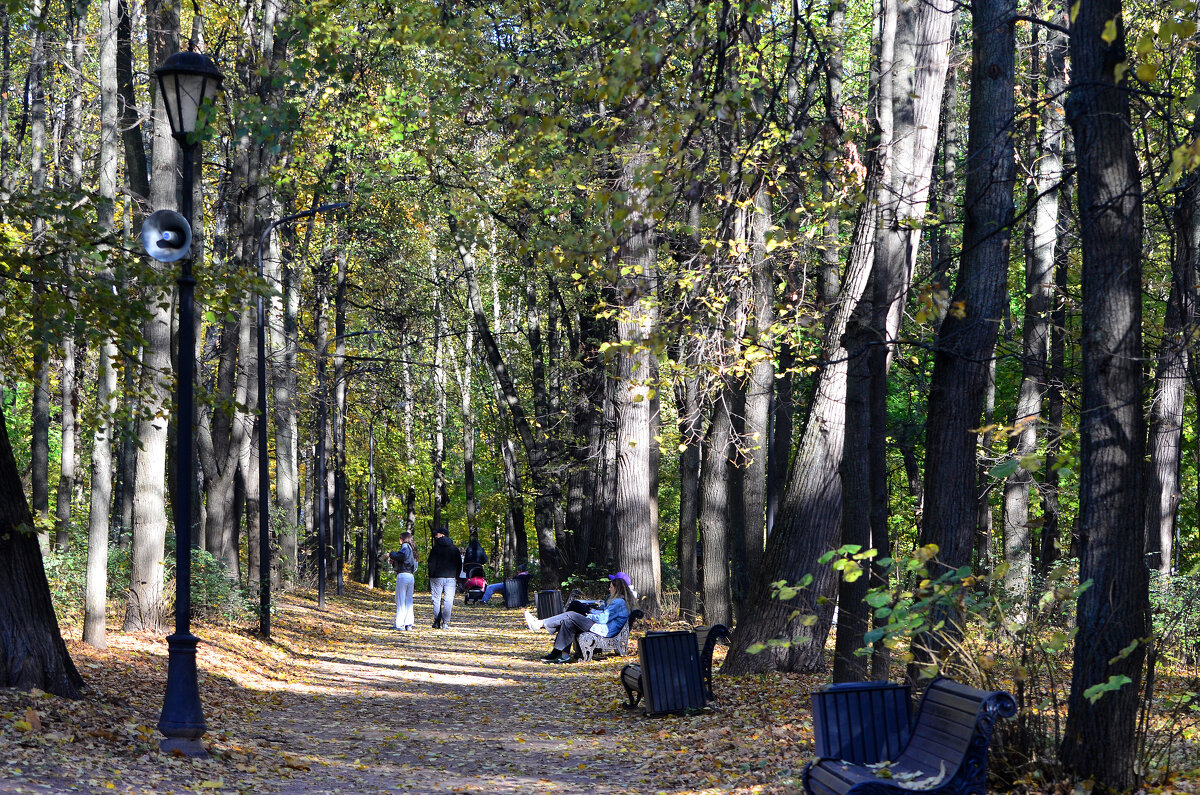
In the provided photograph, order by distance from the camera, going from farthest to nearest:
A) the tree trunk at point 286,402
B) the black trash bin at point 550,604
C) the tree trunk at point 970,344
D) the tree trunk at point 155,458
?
the tree trunk at point 286,402 → the black trash bin at point 550,604 → the tree trunk at point 155,458 → the tree trunk at point 970,344

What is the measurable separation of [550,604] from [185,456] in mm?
12838

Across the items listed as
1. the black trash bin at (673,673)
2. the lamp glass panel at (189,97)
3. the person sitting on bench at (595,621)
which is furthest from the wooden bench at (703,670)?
the lamp glass panel at (189,97)

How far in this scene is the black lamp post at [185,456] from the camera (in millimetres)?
8391

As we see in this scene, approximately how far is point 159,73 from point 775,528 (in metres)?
7.20

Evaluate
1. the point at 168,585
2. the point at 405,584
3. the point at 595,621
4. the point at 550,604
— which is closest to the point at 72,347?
the point at 168,585

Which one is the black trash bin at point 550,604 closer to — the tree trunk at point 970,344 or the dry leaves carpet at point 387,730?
the dry leaves carpet at point 387,730

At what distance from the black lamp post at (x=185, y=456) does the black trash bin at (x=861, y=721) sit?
4.61 metres

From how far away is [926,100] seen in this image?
963cm

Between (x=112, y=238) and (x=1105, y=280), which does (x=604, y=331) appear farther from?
(x=1105, y=280)

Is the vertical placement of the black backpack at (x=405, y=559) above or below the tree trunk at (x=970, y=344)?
below

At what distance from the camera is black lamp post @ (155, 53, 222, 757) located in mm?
8391

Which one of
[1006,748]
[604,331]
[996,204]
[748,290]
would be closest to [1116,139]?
[996,204]

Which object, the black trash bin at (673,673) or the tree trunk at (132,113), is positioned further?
the tree trunk at (132,113)

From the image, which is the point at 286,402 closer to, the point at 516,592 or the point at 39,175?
the point at 39,175
